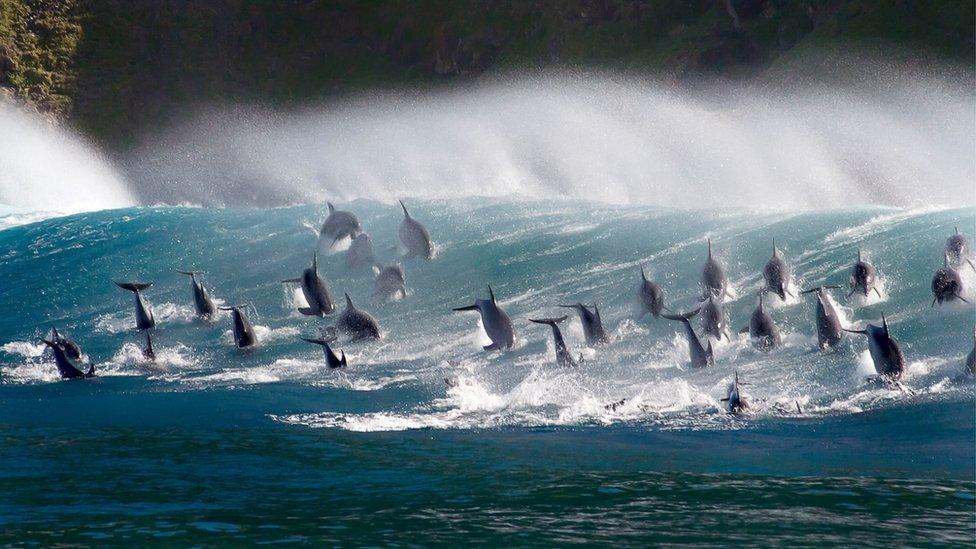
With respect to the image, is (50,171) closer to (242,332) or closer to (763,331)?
(242,332)

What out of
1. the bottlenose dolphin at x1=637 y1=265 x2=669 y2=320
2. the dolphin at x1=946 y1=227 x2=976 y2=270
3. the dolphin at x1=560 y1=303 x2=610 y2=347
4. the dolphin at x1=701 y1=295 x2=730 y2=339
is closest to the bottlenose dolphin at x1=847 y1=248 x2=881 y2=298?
the dolphin at x1=946 y1=227 x2=976 y2=270

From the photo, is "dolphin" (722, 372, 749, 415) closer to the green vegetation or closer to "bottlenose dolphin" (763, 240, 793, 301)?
"bottlenose dolphin" (763, 240, 793, 301)

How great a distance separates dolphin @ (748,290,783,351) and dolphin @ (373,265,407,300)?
24.0 ft

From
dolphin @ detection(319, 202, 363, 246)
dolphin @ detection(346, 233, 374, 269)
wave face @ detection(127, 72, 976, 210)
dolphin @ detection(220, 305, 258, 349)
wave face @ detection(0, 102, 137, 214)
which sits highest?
wave face @ detection(0, 102, 137, 214)

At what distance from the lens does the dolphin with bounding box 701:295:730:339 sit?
60.0 feet

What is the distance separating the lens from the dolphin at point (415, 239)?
24.4 m

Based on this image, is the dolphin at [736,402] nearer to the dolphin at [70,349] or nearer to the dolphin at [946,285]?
the dolphin at [946,285]

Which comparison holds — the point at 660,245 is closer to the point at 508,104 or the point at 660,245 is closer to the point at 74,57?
the point at 508,104

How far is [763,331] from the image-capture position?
17922mm

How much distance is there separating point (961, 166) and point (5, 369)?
928 inches

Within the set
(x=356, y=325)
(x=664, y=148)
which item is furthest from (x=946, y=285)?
(x=664, y=148)

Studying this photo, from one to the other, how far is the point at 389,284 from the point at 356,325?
288 centimetres

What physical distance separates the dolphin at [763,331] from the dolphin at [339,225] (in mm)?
10340

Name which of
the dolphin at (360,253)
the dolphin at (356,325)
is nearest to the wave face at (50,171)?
the dolphin at (360,253)
